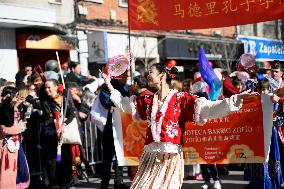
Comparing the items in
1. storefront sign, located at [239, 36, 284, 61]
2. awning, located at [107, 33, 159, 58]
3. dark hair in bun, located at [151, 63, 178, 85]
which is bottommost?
dark hair in bun, located at [151, 63, 178, 85]

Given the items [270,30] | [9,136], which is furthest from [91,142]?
[270,30]

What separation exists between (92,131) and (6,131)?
11.2 feet

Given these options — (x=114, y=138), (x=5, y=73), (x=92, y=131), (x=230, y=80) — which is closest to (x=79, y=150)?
(x=114, y=138)

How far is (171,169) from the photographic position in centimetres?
539

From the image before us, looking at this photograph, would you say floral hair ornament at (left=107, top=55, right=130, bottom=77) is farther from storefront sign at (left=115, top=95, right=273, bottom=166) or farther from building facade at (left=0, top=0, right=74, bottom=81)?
building facade at (left=0, top=0, right=74, bottom=81)

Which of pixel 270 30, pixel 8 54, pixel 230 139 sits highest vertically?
pixel 270 30

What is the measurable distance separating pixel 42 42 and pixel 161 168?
1239 centimetres

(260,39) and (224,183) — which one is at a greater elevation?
(260,39)

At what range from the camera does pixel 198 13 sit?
7.08m

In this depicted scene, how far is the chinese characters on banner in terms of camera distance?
7270mm

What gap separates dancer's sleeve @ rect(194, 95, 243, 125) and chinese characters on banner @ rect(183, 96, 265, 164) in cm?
185

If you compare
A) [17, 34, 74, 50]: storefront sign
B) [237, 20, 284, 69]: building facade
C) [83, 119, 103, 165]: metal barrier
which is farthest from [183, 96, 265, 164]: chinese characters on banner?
[237, 20, 284, 69]: building facade

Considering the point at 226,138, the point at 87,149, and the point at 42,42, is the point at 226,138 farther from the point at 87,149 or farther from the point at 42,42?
the point at 42,42

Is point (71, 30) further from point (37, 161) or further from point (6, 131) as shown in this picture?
point (6, 131)
